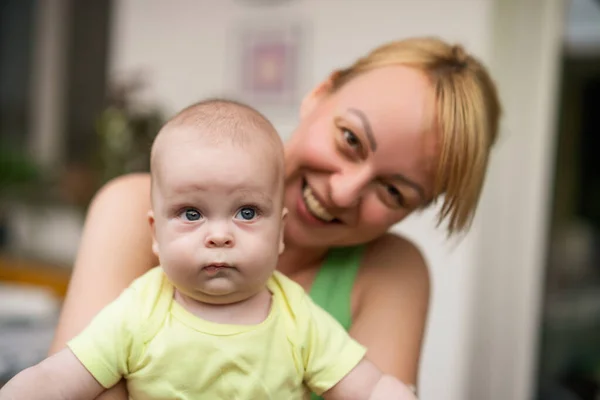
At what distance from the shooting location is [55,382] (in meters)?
0.78

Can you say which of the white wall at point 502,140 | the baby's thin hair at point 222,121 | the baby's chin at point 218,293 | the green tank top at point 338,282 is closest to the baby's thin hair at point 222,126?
the baby's thin hair at point 222,121

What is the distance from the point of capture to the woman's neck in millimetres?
1158

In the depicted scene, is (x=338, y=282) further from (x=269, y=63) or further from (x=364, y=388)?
(x=269, y=63)

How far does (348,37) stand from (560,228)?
47.1 inches

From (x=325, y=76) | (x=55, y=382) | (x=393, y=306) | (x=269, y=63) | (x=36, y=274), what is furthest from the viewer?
(x=36, y=274)

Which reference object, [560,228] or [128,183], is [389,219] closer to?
[128,183]

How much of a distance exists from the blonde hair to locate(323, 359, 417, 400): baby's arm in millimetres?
328

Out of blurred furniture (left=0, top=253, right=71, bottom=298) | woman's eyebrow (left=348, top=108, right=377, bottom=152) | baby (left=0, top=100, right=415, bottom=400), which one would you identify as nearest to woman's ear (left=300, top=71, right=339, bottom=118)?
woman's eyebrow (left=348, top=108, right=377, bottom=152)

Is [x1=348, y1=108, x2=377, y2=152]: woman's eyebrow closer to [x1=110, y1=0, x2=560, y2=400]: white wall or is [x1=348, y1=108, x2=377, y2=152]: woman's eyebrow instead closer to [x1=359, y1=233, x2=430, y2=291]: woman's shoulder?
[x1=359, y1=233, x2=430, y2=291]: woman's shoulder

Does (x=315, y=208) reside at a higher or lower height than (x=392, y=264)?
higher

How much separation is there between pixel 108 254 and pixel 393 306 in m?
0.46

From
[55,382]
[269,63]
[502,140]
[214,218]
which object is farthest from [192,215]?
[269,63]

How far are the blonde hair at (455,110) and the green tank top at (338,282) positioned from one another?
18cm

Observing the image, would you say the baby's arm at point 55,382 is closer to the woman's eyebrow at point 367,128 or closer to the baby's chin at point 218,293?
the baby's chin at point 218,293
